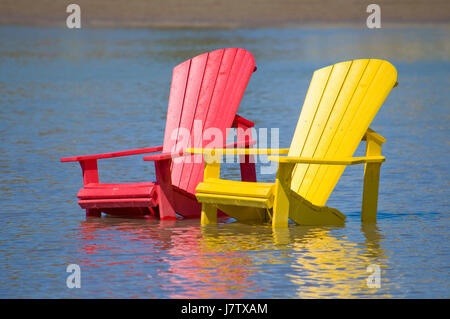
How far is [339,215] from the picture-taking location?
7.11 m

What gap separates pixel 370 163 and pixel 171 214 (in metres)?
1.44

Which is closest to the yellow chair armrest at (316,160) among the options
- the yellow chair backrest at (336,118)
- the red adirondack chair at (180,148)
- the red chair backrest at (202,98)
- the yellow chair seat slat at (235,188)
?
the yellow chair seat slat at (235,188)

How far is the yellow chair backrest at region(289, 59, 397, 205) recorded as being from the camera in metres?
7.10

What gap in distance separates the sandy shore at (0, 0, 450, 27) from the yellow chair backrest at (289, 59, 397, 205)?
104 feet

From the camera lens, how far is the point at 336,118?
7.25 metres

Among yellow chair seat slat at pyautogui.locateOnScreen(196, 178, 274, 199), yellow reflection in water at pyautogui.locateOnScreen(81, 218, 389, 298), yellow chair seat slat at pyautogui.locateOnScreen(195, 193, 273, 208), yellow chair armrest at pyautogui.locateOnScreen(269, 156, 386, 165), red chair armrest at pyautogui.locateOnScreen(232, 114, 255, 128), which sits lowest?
yellow reflection in water at pyautogui.locateOnScreen(81, 218, 389, 298)

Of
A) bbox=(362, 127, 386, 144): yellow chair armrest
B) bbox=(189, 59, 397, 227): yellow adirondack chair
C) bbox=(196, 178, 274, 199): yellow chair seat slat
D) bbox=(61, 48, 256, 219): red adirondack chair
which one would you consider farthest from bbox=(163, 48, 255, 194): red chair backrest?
bbox=(362, 127, 386, 144): yellow chair armrest

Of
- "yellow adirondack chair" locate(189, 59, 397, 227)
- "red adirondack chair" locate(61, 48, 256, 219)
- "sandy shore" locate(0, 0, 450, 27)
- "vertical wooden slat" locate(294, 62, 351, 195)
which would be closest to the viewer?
"yellow adirondack chair" locate(189, 59, 397, 227)

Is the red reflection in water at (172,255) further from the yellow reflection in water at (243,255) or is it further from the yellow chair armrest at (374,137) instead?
the yellow chair armrest at (374,137)

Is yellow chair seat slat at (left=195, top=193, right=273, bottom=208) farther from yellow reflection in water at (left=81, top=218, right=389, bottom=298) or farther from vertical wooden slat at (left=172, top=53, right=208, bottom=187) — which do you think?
vertical wooden slat at (left=172, top=53, right=208, bottom=187)

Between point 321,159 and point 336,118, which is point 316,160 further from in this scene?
point 336,118

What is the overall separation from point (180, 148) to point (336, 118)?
4.03ft

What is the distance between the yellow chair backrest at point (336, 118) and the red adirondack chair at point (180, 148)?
0.50 metres

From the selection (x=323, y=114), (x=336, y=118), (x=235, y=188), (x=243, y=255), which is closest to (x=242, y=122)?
(x=323, y=114)
